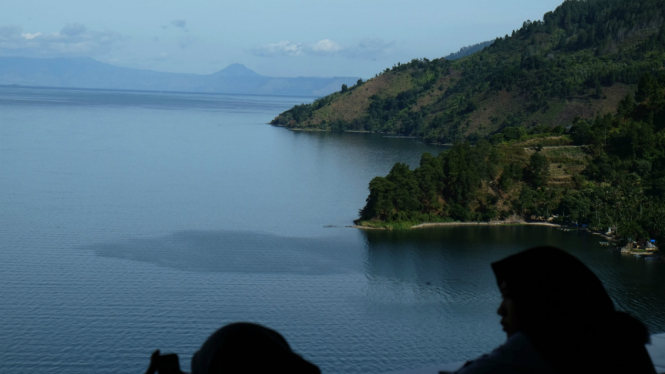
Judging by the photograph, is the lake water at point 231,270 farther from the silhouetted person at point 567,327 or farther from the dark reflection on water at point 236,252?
the silhouetted person at point 567,327

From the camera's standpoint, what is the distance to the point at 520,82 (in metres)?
91.5

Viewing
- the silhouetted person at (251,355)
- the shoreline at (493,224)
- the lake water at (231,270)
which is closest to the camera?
the silhouetted person at (251,355)

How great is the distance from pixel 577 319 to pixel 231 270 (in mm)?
30710

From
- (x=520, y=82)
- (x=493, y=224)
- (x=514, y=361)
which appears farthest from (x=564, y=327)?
(x=520, y=82)

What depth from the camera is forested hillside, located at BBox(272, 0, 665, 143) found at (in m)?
83.7

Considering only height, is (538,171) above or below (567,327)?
below

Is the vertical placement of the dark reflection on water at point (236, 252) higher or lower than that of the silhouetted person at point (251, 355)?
lower

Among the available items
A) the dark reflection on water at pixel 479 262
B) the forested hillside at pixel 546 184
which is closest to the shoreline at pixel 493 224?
the forested hillside at pixel 546 184

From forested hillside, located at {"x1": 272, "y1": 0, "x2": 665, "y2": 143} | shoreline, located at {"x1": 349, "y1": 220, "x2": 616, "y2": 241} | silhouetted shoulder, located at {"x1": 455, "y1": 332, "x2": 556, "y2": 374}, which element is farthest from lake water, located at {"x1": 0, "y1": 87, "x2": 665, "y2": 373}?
forested hillside, located at {"x1": 272, "y1": 0, "x2": 665, "y2": 143}

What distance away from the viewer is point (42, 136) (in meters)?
79.5

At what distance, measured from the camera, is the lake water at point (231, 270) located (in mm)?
23031

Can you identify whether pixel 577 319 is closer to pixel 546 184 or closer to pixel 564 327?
pixel 564 327

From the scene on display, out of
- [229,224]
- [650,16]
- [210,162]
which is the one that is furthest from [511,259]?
[650,16]

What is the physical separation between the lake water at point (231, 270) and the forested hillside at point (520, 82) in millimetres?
33420
